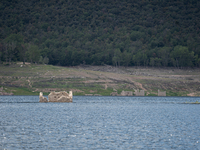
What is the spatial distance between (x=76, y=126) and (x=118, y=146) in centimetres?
1927

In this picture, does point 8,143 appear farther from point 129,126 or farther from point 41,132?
point 129,126

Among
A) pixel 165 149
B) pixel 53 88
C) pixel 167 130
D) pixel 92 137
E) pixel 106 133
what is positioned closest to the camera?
pixel 165 149

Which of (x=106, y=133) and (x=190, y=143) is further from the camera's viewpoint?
(x=106, y=133)

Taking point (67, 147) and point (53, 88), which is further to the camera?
point (53, 88)

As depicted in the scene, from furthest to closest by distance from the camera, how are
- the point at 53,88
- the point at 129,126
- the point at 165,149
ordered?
1. the point at 53,88
2. the point at 129,126
3. the point at 165,149

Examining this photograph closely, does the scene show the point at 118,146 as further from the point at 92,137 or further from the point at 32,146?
the point at 32,146

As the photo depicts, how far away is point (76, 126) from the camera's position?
60.8m

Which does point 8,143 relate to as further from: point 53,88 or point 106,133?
point 53,88

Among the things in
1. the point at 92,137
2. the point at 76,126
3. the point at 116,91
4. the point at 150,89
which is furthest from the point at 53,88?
the point at 92,137

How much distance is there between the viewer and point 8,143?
143 feet

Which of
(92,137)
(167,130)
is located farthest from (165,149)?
(167,130)

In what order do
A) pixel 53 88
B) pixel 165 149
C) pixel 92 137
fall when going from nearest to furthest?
pixel 165 149, pixel 92 137, pixel 53 88

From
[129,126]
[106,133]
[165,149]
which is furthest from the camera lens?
[129,126]

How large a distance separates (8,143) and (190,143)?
25.0m
